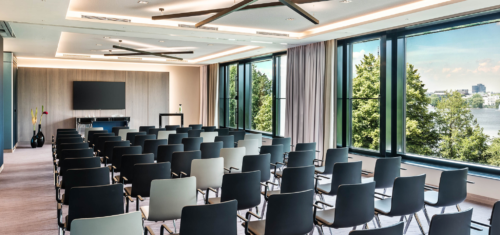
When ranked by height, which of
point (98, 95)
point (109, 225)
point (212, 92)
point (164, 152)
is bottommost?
point (109, 225)

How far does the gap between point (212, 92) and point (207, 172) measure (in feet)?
36.0

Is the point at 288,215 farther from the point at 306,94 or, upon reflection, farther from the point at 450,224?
the point at 306,94

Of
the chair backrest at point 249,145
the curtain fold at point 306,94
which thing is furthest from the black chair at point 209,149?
the curtain fold at point 306,94

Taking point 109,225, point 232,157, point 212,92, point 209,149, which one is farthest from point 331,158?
point 212,92

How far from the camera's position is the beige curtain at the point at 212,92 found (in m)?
15.3

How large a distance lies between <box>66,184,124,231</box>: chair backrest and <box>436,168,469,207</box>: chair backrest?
10.8ft

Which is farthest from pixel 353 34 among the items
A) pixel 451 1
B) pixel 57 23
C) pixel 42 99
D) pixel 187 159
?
pixel 42 99

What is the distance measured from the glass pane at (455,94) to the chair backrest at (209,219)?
517cm

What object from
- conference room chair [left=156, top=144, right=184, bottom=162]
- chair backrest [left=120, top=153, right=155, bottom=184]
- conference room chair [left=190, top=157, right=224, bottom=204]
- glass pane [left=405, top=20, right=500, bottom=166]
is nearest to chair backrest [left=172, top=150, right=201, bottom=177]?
chair backrest [left=120, top=153, right=155, bottom=184]

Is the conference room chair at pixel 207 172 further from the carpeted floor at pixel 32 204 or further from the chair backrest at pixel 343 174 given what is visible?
the chair backrest at pixel 343 174

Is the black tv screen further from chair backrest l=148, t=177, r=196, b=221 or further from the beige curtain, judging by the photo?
chair backrest l=148, t=177, r=196, b=221

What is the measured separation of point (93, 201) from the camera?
3.32 metres

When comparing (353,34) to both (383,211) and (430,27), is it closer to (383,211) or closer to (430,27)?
(430,27)

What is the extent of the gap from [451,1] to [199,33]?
493 cm
